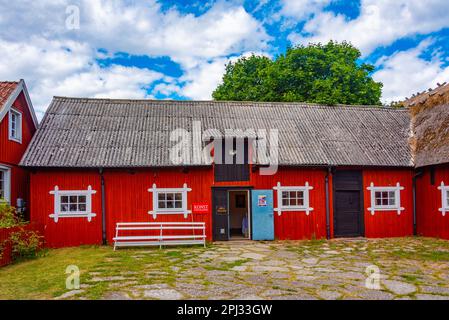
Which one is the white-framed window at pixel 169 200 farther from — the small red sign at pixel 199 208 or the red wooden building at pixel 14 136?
the red wooden building at pixel 14 136

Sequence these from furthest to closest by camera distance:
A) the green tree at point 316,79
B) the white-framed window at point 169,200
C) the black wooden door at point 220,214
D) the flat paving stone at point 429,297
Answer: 1. the green tree at point 316,79
2. the black wooden door at point 220,214
3. the white-framed window at point 169,200
4. the flat paving stone at point 429,297

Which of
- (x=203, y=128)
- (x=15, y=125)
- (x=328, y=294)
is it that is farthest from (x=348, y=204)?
(x=15, y=125)

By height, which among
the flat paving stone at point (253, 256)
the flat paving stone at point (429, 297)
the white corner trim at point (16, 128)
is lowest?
the flat paving stone at point (253, 256)

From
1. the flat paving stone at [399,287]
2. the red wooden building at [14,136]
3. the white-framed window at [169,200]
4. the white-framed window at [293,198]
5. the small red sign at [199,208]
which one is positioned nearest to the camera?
the flat paving stone at [399,287]

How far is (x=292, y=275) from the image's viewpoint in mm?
8195

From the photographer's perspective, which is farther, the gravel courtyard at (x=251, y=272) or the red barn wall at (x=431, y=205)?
the red barn wall at (x=431, y=205)

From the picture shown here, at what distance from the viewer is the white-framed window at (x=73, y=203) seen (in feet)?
41.7

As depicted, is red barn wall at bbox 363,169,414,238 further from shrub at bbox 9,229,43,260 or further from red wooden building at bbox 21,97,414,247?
shrub at bbox 9,229,43,260

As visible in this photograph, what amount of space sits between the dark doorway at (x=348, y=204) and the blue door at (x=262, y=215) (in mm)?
2639

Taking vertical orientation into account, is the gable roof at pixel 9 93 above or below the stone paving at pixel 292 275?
above

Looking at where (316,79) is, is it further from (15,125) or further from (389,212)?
(15,125)

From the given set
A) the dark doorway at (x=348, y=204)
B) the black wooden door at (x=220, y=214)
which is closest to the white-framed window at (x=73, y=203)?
the black wooden door at (x=220, y=214)

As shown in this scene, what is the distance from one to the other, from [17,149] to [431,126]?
16.1 meters
